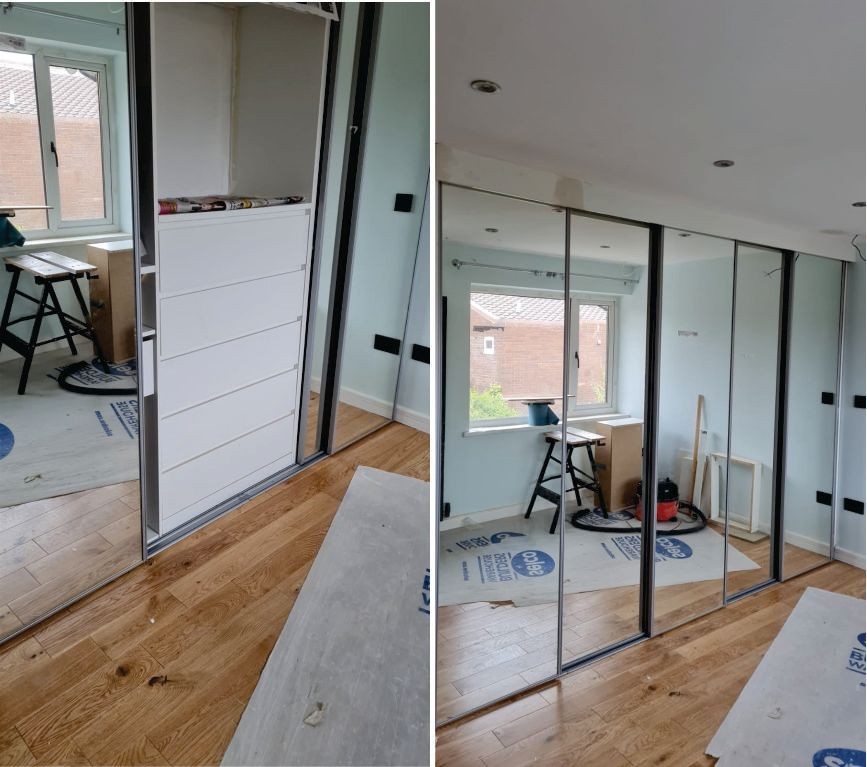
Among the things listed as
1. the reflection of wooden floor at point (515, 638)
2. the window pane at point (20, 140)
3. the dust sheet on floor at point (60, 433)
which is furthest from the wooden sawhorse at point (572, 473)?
the window pane at point (20, 140)

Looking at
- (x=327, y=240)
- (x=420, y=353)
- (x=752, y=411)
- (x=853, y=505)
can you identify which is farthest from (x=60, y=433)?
(x=853, y=505)

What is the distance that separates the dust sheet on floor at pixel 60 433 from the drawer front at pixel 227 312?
0.25 m

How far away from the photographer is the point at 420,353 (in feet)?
11.6

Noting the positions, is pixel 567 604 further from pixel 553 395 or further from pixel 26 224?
pixel 26 224

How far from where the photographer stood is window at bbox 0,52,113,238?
1677mm

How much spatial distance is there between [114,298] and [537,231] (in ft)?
5.49

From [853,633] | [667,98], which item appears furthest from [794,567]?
[667,98]

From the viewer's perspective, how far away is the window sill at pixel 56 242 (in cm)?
179

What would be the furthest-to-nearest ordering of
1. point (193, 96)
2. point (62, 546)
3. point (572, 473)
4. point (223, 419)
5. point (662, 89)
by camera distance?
point (572, 473), point (223, 419), point (193, 96), point (62, 546), point (662, 89)

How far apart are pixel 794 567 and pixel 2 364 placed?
4.90 meters

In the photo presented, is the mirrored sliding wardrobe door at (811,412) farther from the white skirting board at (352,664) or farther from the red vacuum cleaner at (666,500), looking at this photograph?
the white skirting board at (352,664)

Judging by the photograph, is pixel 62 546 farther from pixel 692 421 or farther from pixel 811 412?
pixel 811 412

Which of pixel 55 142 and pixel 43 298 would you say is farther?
pixel 43 298

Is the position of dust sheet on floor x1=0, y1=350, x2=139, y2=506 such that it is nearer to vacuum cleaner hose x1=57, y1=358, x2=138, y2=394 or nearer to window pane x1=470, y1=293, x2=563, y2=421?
vacuum cleaner hose x1=57, y1=358, x2=138, y2=394
